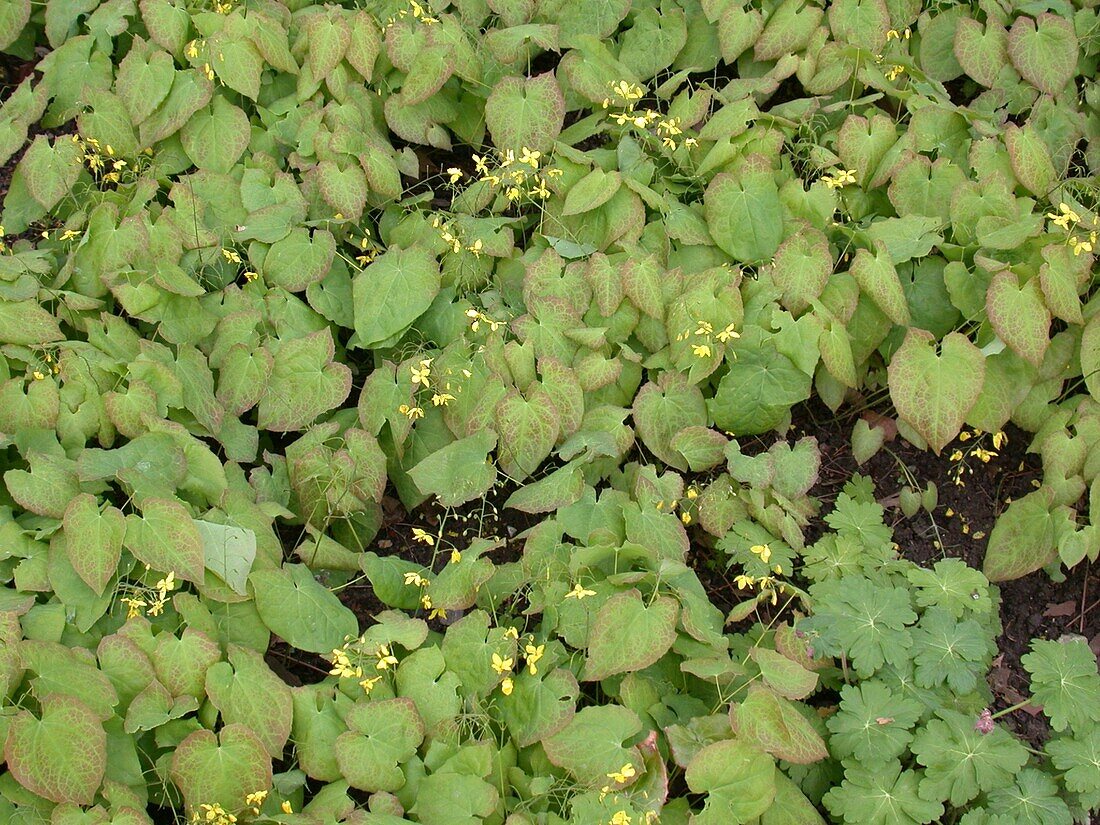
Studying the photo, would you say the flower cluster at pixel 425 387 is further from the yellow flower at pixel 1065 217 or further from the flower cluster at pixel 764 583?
the yellow flower at pixel 1065 217

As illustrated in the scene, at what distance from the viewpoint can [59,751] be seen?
2.46 meters

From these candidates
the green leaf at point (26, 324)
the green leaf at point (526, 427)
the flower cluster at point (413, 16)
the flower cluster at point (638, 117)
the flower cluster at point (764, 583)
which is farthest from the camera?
the flower cluster at point (413, 16)

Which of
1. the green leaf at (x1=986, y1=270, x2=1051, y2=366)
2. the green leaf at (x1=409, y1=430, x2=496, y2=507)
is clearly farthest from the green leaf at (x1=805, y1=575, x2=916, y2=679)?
the green leaf at (x1=409, y1=430, x2=496, y2=507)

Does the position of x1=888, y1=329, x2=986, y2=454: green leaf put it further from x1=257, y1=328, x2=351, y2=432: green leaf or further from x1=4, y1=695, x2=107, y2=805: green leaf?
x1=4, y1=695, x2=107, y2=805: green leaf

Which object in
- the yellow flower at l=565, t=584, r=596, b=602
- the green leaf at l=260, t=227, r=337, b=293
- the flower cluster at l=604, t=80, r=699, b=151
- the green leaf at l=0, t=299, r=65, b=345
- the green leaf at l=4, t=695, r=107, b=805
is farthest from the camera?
the flower cluster at l=604, t=80, r=699, b=151

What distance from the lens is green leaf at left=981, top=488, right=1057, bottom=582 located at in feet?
10.2

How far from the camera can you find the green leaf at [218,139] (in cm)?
378

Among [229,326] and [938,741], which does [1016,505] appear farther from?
[229,326]

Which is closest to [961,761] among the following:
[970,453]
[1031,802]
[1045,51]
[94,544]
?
[1031,802]

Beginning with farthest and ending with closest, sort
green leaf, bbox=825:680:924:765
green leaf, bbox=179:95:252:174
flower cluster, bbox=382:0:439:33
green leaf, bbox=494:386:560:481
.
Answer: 1. flower cluster, bbox=382:0:439:33
2. green leaf, bbox=179:95:252:174
3. green leaf, bbox=494:386:560:481
4. green leaf, bbox=825:680:924:765

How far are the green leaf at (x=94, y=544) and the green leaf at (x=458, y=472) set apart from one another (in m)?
0.80

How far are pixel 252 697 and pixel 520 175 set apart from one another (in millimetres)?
1877

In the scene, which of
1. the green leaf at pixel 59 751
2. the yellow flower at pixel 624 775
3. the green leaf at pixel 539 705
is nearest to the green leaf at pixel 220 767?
the green leaf at pixel 59 751

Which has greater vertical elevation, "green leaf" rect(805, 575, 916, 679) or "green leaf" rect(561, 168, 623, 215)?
"green leaf" rect(561, 168, 623, 215)
